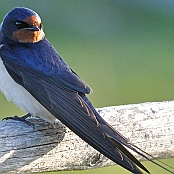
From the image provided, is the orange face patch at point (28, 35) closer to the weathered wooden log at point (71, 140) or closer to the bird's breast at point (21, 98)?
the bird's breast at point (21, 98)

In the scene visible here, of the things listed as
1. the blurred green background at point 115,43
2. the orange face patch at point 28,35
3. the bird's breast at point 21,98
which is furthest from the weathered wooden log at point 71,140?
the blurred green background at point 115,43

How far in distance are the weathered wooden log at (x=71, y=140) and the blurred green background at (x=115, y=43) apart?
333 centimetres

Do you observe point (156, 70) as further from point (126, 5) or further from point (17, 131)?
point (17, 131)

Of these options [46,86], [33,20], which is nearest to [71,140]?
[46,86]

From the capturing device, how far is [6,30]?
13.4ft

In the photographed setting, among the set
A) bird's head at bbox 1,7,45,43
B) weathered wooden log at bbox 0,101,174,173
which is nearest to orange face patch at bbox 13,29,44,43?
bird's head at bbox 1,7,45,43

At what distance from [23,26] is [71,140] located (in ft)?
2.20

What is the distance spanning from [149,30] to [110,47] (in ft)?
4.29

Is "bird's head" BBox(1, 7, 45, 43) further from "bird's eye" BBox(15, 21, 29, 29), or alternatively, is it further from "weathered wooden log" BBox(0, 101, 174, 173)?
"weathered wooden log" BBox(0, 101, 174, 173)

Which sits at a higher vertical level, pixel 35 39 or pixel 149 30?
pixel 35 39

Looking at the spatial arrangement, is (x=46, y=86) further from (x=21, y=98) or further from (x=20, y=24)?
(x=20, y=24)

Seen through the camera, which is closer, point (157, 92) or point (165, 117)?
point (165, 117)

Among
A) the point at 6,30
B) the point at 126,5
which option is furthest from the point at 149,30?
the point at 6,30

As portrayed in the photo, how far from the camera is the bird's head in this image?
3.91 m
